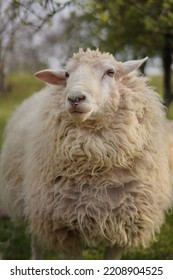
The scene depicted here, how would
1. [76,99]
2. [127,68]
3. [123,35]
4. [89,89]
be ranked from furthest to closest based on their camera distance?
[123,35] < [127,68] < [89,89] < [76,99]

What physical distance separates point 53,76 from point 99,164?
33.8 inches

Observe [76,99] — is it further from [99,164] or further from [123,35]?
[123,35]

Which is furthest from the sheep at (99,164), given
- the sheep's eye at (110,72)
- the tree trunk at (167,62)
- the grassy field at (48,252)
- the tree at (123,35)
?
the tree trunk at (167,62)

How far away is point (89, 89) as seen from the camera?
4375 millimetres

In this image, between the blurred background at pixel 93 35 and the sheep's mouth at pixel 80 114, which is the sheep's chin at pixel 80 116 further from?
the blurred background at pixel 93 35

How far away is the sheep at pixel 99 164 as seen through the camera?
4.60m

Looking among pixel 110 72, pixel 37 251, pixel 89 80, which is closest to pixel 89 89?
pixel 89 80

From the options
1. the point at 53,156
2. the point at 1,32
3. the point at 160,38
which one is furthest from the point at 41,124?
the point at 160,38

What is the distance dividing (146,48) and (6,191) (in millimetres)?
7968

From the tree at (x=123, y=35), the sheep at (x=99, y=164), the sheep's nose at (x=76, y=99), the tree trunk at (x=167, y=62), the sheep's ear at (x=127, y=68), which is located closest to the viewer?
the sheep's nose at (x=76, y=99)

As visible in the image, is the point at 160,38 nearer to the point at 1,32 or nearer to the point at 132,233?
the point at 1,32

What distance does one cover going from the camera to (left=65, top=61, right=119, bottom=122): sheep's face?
428 centimetres

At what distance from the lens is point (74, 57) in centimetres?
480

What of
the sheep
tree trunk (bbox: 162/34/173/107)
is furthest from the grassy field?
tree trunk (bbox: 162/34/173/107)
